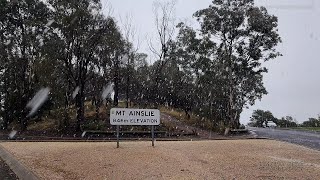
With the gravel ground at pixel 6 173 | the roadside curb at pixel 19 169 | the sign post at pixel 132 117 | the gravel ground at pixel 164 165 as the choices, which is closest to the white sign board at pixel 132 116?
the sign post at pixel 132 117

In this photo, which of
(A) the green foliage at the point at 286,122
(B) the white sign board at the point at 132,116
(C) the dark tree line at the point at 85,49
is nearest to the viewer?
(B) the white sign board at the point at 132,116

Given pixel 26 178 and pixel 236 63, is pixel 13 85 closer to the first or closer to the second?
pixel 236 63

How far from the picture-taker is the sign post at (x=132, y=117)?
16703 mm

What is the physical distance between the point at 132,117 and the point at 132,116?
0.04 meters

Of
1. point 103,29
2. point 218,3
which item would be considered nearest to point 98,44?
point 103,29

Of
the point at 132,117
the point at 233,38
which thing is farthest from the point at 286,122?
the point at 132,117

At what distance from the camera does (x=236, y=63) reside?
37.7 metres

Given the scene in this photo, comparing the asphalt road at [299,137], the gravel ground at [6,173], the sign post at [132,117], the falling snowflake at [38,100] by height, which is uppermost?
the falling snowflake at [38,100]

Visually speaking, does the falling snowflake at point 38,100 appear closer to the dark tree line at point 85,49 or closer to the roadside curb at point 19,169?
the dark tree line at point 85,49

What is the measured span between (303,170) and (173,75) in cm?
4323

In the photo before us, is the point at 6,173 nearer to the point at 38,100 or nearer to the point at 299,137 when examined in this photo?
the point at 299,137

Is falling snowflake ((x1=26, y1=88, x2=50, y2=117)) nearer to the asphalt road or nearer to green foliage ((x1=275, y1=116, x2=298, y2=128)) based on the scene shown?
the asphalt road

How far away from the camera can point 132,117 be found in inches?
667

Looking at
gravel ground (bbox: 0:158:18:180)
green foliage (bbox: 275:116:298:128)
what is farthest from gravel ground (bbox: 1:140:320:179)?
green foliage (bbox: 275:116:298:128)
